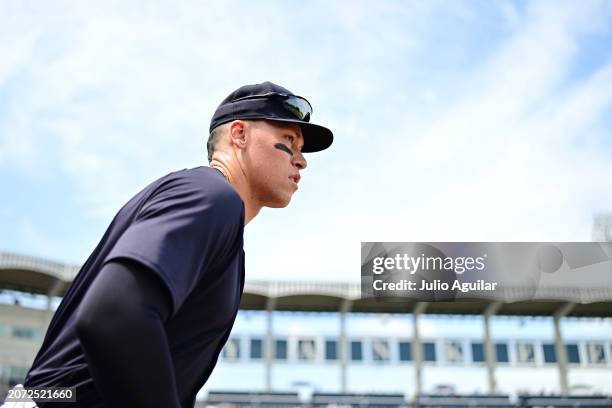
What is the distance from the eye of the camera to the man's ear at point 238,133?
6.55 ft

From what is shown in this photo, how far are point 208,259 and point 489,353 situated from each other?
3483cm

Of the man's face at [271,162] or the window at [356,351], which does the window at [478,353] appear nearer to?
the window at [356,351]

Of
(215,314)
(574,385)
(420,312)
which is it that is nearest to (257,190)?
(215,314)

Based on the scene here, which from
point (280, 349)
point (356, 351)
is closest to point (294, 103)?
point (280, 349)

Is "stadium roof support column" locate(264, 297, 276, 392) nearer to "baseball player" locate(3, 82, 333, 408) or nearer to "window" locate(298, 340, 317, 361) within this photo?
"window" locate(298, 340, 317, 361)

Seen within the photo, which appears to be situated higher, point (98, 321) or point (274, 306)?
point (274, 306)

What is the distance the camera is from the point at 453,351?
3475 cm

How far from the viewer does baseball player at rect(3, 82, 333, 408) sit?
51.2 inches

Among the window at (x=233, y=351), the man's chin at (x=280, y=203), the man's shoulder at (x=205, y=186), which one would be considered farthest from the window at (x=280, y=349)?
the man's shoulder at (x=205, y=186)

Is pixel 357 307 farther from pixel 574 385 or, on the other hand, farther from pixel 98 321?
pixel 98 321

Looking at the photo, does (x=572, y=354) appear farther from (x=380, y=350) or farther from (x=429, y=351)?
(x=380, y=350)

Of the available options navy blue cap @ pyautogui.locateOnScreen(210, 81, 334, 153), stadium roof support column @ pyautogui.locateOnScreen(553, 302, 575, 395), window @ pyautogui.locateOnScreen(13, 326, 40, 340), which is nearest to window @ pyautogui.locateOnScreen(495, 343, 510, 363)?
stadium roof support column @ pyautogui.locateOnScreen(553, 302, 575, 395)

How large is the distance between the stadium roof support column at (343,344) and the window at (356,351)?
834 mm

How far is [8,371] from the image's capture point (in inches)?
1385
